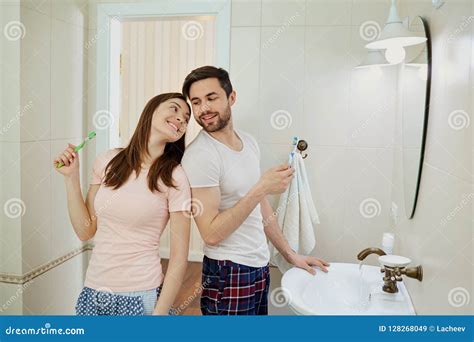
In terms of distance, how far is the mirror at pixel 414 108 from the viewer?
0.68m

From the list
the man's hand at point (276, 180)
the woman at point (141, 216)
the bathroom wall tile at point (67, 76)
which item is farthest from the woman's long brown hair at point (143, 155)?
the bathroom wall tile at point (67, 76)

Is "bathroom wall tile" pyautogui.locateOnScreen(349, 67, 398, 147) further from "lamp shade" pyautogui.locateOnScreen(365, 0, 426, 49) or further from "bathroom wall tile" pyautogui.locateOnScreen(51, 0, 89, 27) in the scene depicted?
"bathroom wall tile" pyautogui.locateOnScreen(51, 0, 89, 27)

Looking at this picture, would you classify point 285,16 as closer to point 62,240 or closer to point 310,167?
point 310,167

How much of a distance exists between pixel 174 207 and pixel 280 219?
32 cm

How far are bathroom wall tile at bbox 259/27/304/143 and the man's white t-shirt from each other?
7 cm

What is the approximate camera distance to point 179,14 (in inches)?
35.0

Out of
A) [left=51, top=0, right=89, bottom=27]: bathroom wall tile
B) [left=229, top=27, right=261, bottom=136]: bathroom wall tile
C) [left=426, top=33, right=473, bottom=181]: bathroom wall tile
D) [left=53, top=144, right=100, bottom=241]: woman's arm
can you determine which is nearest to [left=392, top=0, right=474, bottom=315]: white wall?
[left=426, top=33, right=473, bottom=181]: bathroom wall tile

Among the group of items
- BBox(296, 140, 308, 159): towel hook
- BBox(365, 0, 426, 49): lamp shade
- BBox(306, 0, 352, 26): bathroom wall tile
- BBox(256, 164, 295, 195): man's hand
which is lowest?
BBox(256, 164, 295, 195): man's hand

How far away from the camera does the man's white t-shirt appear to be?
29.3 inches

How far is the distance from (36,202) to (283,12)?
0.69m

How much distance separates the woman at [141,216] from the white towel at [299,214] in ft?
0.92

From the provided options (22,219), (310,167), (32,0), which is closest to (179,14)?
(32,0)

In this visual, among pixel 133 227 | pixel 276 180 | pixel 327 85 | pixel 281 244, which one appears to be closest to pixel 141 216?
pixel 133 227

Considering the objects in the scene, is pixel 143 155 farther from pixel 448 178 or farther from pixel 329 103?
pixel 448 178
